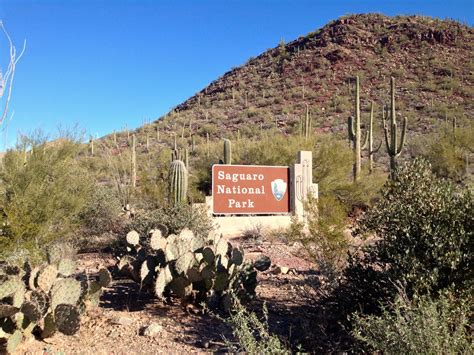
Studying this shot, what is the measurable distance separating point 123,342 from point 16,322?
43.5 inches

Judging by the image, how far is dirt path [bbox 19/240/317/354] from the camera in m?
5.09

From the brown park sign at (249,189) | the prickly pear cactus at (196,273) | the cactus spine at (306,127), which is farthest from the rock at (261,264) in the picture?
the cactus spine at (306,127)

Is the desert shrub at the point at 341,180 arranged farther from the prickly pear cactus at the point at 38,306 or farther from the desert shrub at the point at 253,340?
the desert shrub at the point at 253,340

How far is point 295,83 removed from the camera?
5388cm

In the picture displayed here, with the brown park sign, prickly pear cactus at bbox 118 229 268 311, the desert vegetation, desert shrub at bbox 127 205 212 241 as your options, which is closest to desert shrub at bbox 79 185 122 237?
the desert vegetation

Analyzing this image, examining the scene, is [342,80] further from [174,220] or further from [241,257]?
[241,257]

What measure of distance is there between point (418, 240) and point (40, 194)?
8368 millimetres

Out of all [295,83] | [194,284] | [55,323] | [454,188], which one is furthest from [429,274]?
[295,83]

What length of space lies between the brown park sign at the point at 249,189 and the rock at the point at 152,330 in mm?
8664

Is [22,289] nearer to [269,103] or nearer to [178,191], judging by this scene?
[178,191]

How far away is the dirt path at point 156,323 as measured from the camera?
5094 millimetres

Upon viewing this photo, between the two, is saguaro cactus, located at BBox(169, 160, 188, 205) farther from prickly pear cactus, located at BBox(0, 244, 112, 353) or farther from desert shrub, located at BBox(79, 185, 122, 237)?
prickly pear cactus, located at BBox(0, 244, 112, 353)

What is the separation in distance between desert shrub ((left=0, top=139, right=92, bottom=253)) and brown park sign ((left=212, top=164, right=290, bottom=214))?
3.73 metres

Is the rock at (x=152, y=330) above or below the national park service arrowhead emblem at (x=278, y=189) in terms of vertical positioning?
below
